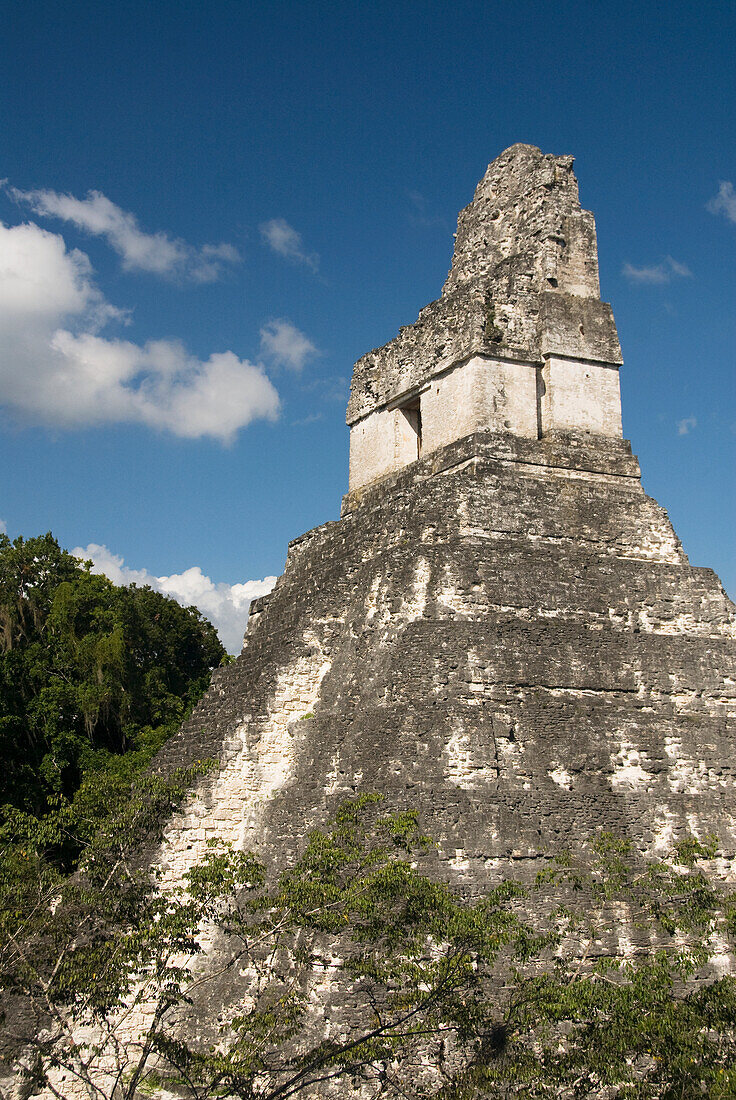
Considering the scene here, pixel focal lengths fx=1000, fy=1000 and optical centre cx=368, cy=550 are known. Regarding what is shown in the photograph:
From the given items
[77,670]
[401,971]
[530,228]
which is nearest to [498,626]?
[401,971]

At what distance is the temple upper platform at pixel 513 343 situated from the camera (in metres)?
16.0

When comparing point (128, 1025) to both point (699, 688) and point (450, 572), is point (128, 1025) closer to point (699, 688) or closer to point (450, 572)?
point (450, 572)

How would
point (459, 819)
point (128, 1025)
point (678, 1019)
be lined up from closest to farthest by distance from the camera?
point (678, 1019), point (459, 819), point (128, 1025)

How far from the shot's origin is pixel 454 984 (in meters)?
8.92

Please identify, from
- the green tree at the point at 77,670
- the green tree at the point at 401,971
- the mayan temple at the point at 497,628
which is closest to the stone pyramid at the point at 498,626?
the mayan temple at the point at 497,628

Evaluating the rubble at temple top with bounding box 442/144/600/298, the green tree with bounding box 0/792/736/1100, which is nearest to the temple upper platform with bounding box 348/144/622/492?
the rubble at temple top with bounding box 442/144/600/298

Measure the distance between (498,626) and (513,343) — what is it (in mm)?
5924

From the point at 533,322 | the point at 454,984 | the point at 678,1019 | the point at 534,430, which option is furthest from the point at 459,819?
the point at 533,322

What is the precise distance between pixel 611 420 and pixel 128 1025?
11.2 meters

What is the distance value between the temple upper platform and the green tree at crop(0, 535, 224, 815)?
1077 cm

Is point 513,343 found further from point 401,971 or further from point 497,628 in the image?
point 401,971

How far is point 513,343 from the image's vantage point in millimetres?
16266

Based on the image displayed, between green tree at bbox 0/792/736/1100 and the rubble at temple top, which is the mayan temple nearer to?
the rubble at temple top

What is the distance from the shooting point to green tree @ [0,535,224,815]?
24.0 m
